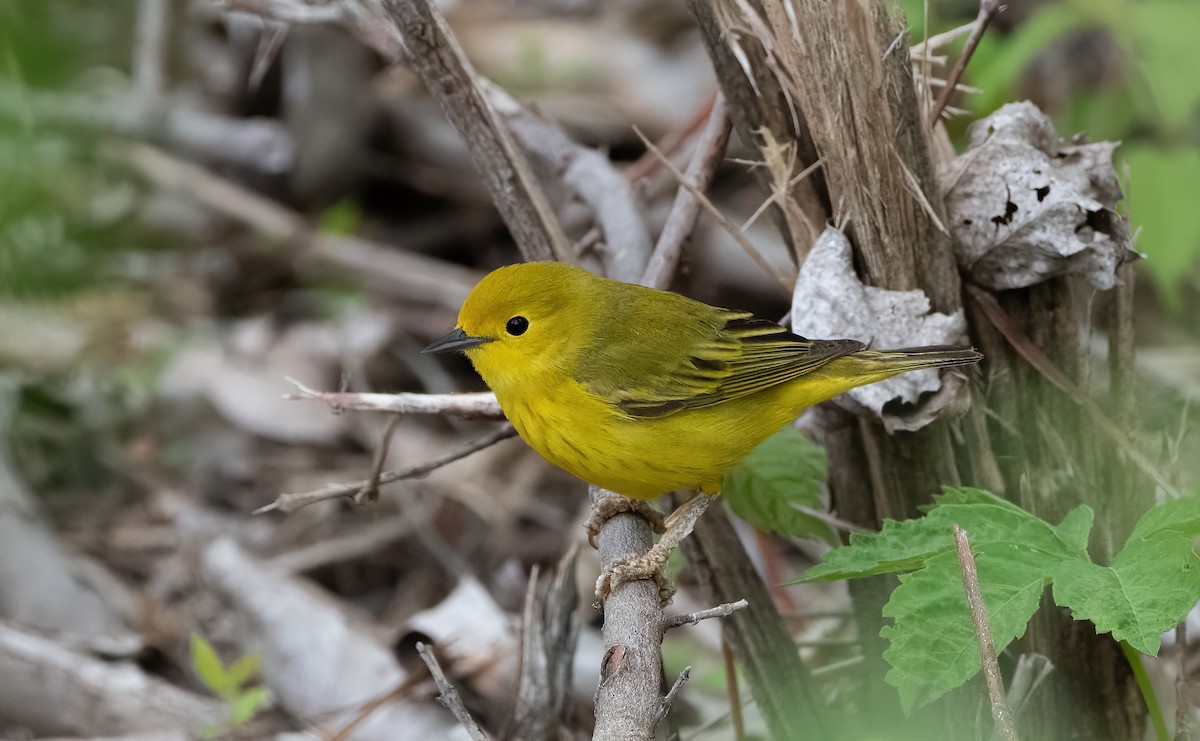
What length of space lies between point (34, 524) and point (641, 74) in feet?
14.4

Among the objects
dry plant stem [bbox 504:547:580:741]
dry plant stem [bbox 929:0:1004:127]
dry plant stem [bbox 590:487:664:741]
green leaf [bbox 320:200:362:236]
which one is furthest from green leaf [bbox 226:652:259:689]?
green leaf [bbox 320:200:362:236]

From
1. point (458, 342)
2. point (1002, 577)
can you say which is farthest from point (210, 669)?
point (1002, 577)

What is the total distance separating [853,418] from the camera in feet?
10.4

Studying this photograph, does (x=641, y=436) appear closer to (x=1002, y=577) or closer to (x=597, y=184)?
(x=597, y=184)

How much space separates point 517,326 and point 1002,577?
1659mm

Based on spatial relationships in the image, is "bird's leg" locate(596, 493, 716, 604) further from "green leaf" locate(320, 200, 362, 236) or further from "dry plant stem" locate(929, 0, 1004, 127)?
"green leaf" locate(320, 200, 362, 236)

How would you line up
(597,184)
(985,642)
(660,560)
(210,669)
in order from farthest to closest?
(597,184) → (210,669) → (660,560) → (985,642)

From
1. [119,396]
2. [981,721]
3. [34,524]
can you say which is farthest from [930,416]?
[119,396]

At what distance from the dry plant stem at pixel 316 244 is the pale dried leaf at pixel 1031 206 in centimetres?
337

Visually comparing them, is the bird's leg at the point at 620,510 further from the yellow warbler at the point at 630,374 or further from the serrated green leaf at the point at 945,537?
the serrated green leaf at the point at 945,537

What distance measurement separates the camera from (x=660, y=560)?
286 cm

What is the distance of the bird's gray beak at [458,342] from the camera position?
133 inches

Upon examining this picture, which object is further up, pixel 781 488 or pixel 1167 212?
pixel 1167 212

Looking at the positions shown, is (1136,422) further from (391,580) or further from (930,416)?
(391,580)
